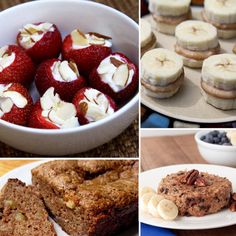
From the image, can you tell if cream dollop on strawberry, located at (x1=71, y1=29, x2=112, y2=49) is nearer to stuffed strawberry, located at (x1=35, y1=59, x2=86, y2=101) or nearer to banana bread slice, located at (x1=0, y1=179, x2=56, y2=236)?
stuffed strawberry, located at (x1=35, y1=59, x2=86, y2=101)

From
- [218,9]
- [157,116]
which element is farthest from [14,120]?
[218,9]

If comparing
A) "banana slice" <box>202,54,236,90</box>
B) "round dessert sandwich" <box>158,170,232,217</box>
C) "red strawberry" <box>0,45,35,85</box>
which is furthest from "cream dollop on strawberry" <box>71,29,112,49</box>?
"round dessert sandwich" <box>158,170,232,217</box>

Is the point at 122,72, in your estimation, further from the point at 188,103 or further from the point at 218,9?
the point at 218,9

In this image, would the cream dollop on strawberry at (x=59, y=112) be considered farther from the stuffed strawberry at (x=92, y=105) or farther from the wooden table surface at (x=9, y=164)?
the wooden table surface at (x=9, y=164)

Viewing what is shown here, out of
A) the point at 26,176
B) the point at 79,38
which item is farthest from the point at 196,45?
the point at 26,176

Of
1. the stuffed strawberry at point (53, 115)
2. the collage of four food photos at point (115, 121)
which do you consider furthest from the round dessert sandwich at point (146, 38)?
the stuffed strawberry at point (53, 115)
